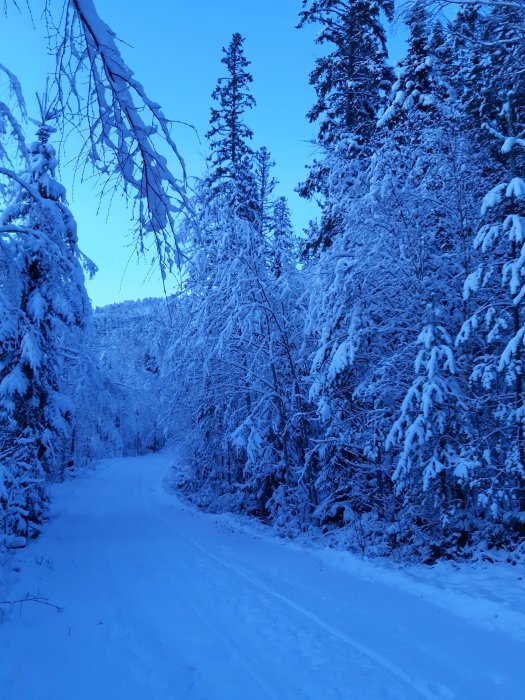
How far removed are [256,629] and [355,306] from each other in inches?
261

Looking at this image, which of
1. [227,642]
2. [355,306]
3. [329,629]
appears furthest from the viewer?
[355,306]

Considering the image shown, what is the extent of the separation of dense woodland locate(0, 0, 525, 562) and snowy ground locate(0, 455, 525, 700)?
1.94 meters

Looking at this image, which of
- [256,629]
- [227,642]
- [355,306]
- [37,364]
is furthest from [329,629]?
[37,364]

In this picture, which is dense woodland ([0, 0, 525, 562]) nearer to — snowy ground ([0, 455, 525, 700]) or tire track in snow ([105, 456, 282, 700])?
snowy ground ([0, 455, 525, 700])

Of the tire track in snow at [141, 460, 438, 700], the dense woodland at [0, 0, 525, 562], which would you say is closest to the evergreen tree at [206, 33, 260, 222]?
the dense woodland at [0, 0, 525, 562]

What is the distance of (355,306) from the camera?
10477 mm

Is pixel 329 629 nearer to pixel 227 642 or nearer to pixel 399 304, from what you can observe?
pixel 227 642

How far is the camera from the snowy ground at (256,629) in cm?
472

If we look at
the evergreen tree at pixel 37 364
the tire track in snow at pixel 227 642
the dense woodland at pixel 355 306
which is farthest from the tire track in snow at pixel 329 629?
the evergreen tree at pixel 37 364

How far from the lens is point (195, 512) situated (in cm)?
1894

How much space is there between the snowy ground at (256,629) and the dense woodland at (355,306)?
1.94 meters

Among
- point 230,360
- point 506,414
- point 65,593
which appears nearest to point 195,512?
point 230,360

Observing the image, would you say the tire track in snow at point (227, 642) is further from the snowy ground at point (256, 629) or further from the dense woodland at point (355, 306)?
the dense woodland at point (355, 306)

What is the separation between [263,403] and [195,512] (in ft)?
20.3
